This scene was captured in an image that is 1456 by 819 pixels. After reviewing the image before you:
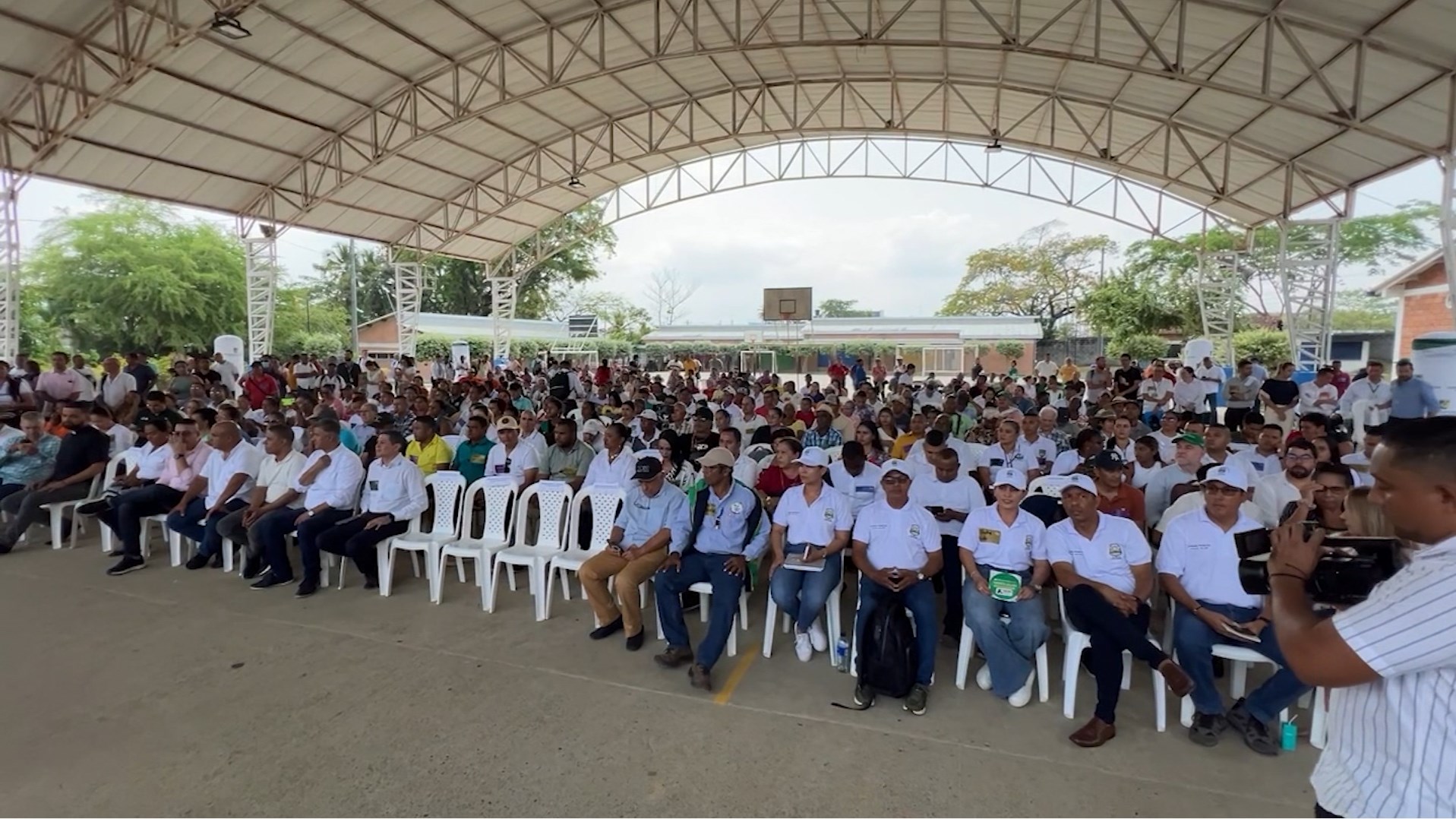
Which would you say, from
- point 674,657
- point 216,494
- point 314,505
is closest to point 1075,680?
point 674,657

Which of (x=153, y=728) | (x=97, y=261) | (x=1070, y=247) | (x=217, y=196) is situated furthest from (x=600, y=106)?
(x=1070, y=247)

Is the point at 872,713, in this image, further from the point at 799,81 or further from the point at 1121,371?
the point at 799,81

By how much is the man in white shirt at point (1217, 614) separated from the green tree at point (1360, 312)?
38051 millimetres

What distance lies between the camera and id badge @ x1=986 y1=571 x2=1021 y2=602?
10.4ft

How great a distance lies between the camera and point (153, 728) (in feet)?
9.54

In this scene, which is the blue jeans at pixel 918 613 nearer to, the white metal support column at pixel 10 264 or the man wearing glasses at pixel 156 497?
the man wearing glasses at pixel 156 497

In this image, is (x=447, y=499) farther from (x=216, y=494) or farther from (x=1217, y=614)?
(x=1217, y=614)

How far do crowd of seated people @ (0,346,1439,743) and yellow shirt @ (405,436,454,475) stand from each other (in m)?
0.03

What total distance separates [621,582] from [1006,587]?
1922 mm

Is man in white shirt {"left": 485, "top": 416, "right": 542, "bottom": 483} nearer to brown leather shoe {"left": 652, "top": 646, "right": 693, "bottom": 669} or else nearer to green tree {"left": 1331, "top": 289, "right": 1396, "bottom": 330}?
brown leather shoe {"left": 652, "top": 646, "right": 693, "bottom": 669}

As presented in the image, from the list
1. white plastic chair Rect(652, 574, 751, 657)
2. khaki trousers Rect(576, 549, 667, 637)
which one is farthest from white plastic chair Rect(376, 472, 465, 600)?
white plastic chair Rect(652, 574, 751, 657)

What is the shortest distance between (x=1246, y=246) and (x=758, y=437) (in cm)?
1445

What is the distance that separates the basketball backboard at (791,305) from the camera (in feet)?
68.6

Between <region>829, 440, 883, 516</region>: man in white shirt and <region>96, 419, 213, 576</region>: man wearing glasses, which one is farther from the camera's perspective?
<region>96, 419, 213, 576</region>: man wearing glasses
